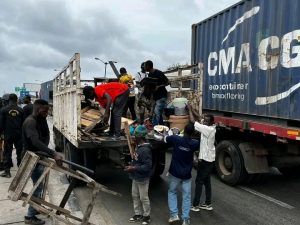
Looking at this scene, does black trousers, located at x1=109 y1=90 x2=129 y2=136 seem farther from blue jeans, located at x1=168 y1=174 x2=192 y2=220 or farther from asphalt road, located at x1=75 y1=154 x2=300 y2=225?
blue jeans, located at x1=168 y1=174 x2=192 y2=220

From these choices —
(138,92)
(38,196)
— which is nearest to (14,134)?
(138,92)

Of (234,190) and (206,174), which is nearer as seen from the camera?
(206,174)

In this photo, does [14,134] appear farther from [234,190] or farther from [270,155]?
[270,155]

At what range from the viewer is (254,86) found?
24.1 feet

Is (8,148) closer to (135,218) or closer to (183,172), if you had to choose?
(135,218)

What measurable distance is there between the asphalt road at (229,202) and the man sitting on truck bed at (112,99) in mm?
1190

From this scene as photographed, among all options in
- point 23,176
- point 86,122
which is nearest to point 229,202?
point 86,122

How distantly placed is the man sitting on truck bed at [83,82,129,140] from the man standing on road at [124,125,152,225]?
121 cm

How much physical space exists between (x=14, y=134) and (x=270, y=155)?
5239mm

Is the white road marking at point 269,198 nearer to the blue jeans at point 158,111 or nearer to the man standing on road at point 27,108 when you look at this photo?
the blue jeans at point 158,111

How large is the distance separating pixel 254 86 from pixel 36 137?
4.15 metres

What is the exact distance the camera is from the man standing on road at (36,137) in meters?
4.98

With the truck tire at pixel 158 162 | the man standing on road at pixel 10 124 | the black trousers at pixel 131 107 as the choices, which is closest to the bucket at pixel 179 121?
the truck tire at pixel 158 162

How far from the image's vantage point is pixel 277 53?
659 cm
